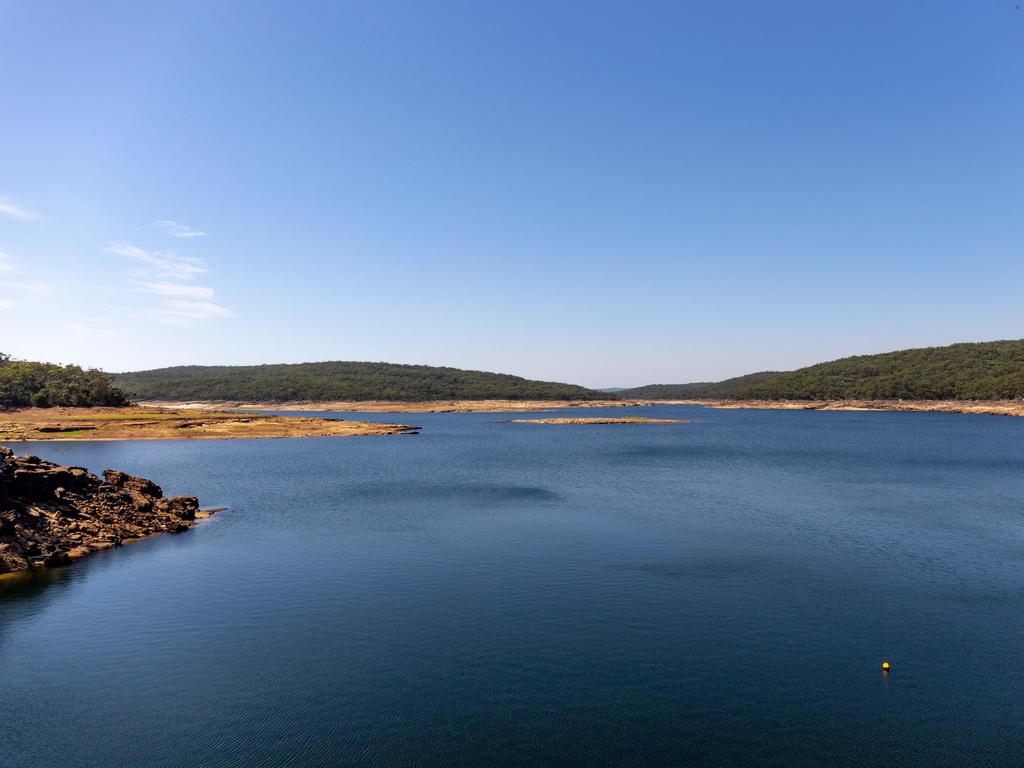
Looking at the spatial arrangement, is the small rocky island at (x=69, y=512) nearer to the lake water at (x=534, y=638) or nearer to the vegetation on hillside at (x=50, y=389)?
the lake water at (x=534, y=638)

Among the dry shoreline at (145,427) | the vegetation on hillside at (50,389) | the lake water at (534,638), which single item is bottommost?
the lake water at (534,638)

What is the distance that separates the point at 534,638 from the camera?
27547mm

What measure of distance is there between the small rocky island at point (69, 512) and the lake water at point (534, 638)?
257cm

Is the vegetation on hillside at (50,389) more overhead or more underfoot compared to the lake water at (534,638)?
more overhead

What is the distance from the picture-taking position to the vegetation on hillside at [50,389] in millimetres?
163000

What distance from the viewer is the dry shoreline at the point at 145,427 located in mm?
122625

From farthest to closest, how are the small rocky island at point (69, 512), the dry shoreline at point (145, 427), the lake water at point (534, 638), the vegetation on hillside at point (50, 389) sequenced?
1. the vegetation on hillside at point (50, 389)
2. the dry shoreline at point (145, 427)
3. the small rocky island at point (69, 512)
4. the lake water at point (534, 638)

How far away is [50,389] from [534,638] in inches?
7414

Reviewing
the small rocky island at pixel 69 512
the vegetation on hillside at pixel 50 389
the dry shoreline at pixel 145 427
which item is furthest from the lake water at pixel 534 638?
the vegetation on hillside at pixel 50 389

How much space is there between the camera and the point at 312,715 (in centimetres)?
2125

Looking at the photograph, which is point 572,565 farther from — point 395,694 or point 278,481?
point 278,481

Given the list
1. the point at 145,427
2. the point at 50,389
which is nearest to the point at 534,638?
the point at 145,427

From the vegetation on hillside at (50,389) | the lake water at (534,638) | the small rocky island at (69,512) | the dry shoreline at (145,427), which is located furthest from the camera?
the vegetation on hillside at (50,389)

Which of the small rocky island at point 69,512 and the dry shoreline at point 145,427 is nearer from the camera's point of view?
the small rocky island at point 69,512
